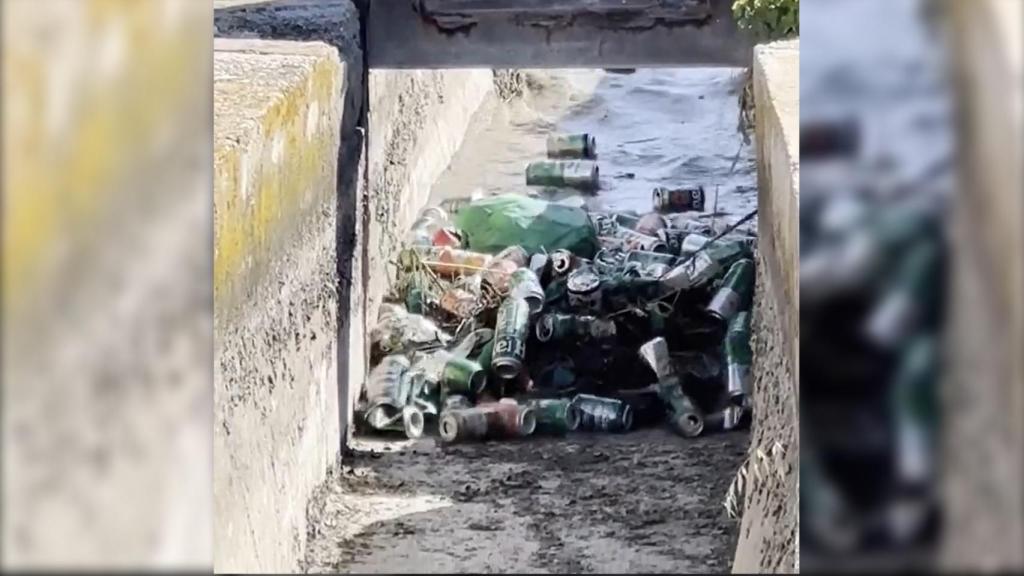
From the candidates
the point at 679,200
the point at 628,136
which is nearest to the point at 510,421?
the point at 679,200

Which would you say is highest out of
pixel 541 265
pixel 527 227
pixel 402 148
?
pixel 402 148

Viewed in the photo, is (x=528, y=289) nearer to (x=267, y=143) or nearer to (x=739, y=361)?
(x=739, y=361)

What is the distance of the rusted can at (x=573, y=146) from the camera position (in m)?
5.53

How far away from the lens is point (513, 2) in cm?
280

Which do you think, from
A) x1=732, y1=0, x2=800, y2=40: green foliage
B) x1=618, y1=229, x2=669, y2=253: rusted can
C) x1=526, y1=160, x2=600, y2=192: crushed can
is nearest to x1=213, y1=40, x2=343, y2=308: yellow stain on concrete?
x1=732, y1=0, x2=800, y2=40: green foliage

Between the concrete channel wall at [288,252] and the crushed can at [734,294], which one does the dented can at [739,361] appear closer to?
the crushed can at [734,294]

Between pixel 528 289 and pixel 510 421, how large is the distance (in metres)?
0.62

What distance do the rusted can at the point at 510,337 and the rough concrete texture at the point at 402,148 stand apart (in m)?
0.36

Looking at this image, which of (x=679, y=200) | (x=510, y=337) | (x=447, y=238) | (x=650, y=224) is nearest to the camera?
(x=510, y=337)

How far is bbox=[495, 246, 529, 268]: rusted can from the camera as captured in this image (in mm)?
3965

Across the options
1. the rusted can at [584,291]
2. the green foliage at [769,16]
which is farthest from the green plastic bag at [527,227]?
the green foliage at [769,16]

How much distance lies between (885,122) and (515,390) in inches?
114

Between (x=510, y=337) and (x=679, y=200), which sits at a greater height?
(x=679, y=200)

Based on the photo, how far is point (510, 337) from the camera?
11.7 feet
